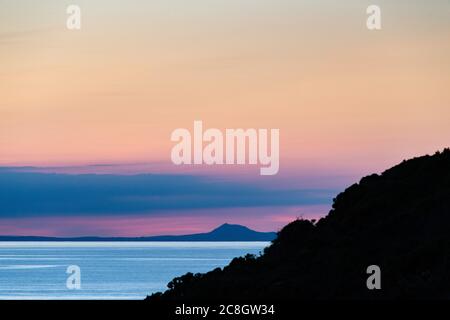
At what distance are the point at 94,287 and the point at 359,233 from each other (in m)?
152

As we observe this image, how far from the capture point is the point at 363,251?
37.6 meters

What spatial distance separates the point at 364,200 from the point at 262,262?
666 centimetres

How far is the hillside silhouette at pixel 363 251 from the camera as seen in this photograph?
32.5 meters

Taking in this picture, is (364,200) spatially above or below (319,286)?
above

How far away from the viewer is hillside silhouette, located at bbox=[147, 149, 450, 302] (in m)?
32.5

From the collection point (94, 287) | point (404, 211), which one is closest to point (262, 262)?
point (404, 211)
